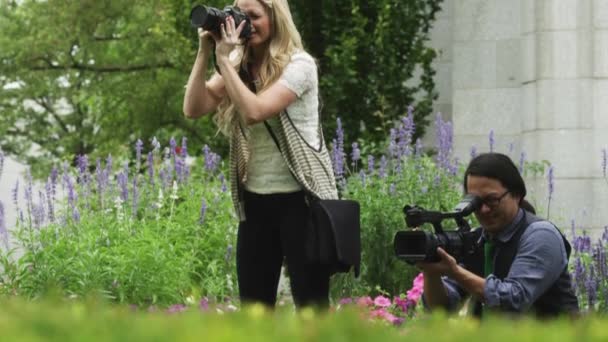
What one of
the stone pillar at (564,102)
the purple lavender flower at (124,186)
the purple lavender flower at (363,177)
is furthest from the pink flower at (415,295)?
the stone pillar at (564,102)

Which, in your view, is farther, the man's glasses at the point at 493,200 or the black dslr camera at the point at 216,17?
the black dslr camera at the point at 216,17

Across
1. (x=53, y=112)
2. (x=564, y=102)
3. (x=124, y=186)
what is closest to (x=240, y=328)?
(x=124, y=186)

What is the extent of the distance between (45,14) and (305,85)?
15.7m

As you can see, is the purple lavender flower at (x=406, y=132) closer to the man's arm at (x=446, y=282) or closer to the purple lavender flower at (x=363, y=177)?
the purple lavender flower at (x=363, y=177)

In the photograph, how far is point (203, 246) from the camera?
859cm

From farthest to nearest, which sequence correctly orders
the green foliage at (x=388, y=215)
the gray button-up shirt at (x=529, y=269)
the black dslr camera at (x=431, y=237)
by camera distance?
the green foliage at (x=388, y=215)
the gray button-up shirt at (x=529, y=269)
the black dslr camera at (x=431, y=237)

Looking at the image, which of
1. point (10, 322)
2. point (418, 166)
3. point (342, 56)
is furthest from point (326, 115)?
point (10, 322)

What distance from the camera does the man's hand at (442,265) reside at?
14.7 feet

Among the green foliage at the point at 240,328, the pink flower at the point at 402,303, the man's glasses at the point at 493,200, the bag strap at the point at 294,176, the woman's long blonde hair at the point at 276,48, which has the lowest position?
the pink flower at the point at 402,303

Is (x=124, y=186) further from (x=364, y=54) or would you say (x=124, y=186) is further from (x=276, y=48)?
(x=276, y=48)

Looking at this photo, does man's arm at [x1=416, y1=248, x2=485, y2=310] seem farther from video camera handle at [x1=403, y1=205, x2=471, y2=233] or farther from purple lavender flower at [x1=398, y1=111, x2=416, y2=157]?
purple lavender flower at [x1=398, y1=111, x2=416, y2=157]

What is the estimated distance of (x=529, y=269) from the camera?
4.62 meters

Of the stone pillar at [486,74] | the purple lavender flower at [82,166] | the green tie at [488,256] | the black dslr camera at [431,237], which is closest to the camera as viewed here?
the black dslr camera at [431,237]

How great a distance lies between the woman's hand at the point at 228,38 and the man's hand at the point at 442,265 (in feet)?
3.70
